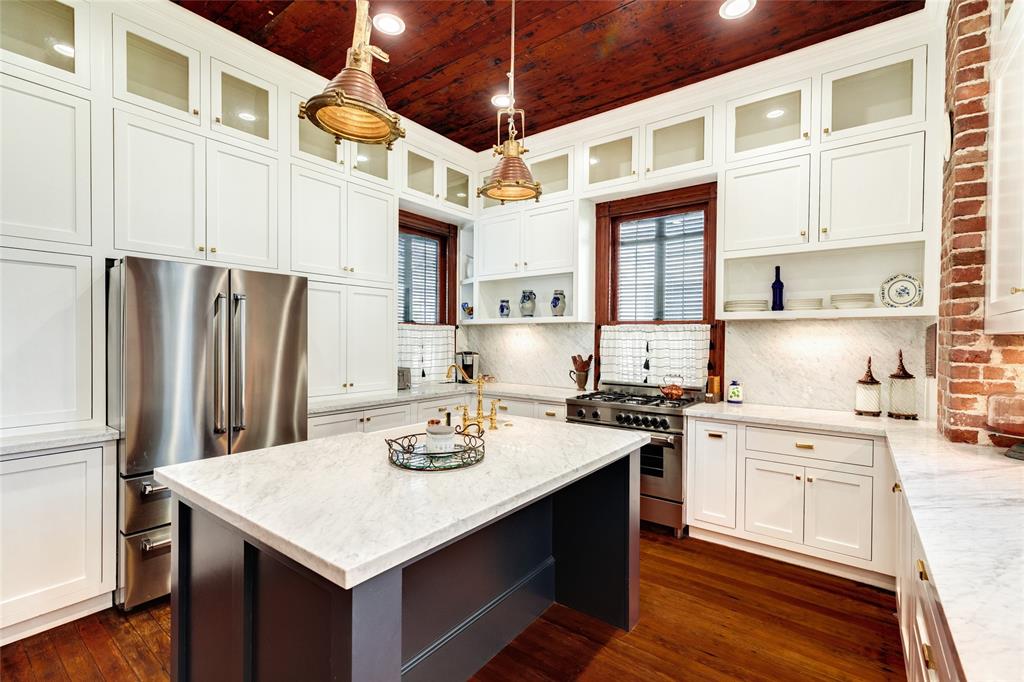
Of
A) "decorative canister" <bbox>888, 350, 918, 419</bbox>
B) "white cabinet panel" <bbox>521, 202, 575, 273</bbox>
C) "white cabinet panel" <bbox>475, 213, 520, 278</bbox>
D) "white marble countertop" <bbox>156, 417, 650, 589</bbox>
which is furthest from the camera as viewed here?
"white cabinet panel" <bbox>475, 213, 520, 278</bbox>

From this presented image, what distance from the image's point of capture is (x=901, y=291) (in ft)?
9.54

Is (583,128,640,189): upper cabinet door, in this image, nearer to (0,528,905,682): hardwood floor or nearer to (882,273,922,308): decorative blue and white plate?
(882,273,922,308): decorative blue and white plate

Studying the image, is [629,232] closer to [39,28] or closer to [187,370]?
[187,370]

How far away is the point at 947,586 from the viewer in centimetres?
96

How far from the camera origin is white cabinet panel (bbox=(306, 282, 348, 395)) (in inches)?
135

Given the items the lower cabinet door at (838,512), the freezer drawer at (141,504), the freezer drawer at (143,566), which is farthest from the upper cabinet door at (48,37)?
the lower cabinet door at (838,512)

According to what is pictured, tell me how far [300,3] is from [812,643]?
13.4 ft

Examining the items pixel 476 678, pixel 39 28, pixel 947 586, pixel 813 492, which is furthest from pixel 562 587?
pixel 39 28

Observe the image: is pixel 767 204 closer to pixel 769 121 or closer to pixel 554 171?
pixel 769 121

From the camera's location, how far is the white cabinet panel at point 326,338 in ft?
11.2

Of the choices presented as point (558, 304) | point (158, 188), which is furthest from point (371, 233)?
point (558, 304)

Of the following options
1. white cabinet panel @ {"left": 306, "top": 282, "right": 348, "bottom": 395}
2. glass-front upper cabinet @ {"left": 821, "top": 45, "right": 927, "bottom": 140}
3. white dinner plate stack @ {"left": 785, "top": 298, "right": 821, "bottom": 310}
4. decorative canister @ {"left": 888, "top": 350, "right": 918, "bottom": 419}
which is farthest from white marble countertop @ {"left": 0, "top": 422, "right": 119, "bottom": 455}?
glass-front upper cabinet @ {"left": 821, "top": 45, "right": 927, "bottom": 140}

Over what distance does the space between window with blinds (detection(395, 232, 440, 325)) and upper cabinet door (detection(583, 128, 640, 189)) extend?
5.76 feet

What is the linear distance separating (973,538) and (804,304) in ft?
7.53
